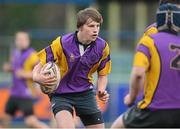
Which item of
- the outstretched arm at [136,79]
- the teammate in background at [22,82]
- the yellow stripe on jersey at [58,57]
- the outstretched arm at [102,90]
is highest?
the outstretched arm at [136,79]

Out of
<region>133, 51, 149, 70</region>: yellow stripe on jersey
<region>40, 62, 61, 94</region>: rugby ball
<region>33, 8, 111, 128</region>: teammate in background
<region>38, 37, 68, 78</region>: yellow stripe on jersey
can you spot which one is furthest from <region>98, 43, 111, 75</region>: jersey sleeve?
<region>133, 51, 149, 70</region>: yellow stripe on jersey

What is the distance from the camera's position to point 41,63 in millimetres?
8953

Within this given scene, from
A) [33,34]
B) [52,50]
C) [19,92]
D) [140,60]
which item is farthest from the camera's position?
[33,34]

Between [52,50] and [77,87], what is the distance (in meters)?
0.54

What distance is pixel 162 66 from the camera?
724 centimetres

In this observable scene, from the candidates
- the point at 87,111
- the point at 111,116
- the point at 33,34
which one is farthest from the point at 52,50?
the point at 33,34

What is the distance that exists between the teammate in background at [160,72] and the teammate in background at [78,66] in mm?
1503

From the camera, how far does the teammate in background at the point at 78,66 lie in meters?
8.79

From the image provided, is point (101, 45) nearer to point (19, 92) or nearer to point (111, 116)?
point (19, 92)

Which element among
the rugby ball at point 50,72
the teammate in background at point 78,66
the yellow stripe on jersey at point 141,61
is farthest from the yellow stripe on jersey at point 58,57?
the yellow stripe on jersey at point 141,61

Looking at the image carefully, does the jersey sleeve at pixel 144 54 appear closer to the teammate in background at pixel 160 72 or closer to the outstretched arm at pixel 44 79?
the teammate in background at pixel 160 72

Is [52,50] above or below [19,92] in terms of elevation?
above

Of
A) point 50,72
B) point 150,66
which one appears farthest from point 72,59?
point 150,66

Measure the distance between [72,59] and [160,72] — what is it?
1.88 meters
